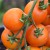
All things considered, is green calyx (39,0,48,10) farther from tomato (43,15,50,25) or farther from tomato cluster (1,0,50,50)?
tomato (43,15,50,25)

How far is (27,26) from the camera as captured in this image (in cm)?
63

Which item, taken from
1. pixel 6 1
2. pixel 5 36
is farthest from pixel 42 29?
pixel 6 1

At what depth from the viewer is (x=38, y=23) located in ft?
2.28

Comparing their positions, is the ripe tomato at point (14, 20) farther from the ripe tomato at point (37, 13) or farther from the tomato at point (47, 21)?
the tomato at point (47, 21)

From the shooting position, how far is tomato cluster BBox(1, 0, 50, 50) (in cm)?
65

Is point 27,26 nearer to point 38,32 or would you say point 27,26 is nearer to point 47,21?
point 38,32

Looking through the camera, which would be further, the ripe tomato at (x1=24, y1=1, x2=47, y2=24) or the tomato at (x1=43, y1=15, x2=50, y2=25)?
the tomato at (x1=43, y1=15, x2=50, y2=25)

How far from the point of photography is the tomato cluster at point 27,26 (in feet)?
2.12

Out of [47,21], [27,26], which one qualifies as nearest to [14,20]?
[27,26]

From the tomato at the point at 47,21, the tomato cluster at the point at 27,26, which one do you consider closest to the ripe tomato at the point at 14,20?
the tomato cluster at the point at 27,26

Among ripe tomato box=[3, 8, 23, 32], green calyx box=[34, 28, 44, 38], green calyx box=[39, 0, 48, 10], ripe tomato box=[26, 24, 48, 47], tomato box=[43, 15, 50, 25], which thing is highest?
green calyx box=[39, 0, 48, 10]

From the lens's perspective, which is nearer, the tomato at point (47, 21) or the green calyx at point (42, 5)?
the green calyx at point (42, 5)

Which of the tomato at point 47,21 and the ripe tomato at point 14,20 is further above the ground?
the ripe tomato at point 14,20

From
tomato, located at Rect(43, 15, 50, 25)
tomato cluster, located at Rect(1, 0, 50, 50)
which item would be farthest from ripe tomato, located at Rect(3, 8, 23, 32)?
tomato, located at Rect(43, 15, 50, 25)
